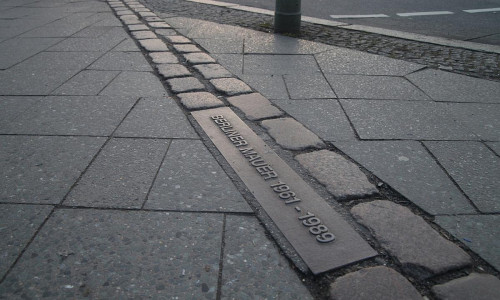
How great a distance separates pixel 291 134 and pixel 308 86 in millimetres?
1048

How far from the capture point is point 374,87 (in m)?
3.45

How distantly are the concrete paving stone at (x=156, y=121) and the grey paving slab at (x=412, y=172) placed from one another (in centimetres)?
111

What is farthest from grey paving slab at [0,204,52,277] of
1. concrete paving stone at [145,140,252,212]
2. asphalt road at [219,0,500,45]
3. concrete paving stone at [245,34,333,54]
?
asphalt road at [219,0,500,45]

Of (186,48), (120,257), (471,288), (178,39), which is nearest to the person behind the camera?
(471,288)

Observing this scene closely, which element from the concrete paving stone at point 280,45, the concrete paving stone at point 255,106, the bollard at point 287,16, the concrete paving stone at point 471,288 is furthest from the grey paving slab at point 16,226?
the bollard at point 287,16

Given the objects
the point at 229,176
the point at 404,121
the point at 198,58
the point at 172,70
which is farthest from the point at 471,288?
the point at 198,58

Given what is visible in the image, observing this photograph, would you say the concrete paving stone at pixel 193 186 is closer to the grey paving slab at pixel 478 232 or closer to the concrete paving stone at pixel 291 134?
the concrete paving stone at pixel 291 134

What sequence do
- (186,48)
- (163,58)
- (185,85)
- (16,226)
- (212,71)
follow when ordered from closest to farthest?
1. (16,226)
2. (185,85)
3. (212,71)
4. (163,58)
5. (186,48)

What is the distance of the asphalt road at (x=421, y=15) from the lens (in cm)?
576

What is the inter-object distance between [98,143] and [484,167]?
2.40 metres

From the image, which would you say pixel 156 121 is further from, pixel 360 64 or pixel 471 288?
pixel 360 64

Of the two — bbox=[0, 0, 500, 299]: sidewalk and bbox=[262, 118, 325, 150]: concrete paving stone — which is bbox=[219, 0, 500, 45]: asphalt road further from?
bbox=[262, 118, 325, 150]: concrete paving stone

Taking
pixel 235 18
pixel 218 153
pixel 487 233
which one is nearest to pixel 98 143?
pixel 218 153

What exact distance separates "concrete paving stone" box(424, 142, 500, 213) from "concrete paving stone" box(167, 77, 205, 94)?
1955 millimetres
